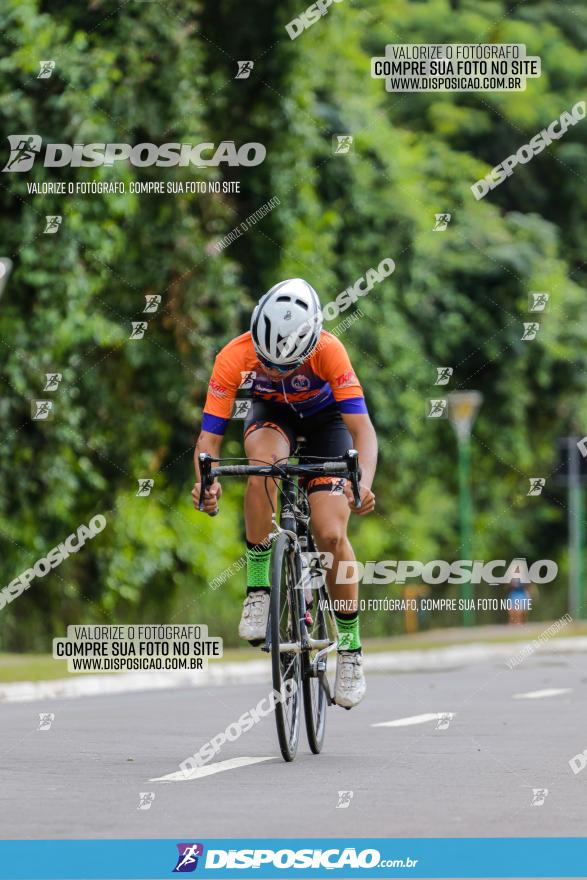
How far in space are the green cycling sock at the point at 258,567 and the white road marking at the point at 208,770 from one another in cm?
85

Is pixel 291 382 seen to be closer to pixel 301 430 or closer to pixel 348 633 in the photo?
pixel 301 430

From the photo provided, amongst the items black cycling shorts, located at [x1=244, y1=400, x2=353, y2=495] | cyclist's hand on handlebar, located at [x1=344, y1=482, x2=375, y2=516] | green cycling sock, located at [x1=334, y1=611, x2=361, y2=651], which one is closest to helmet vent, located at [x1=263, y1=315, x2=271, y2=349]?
black cycling shorts, located at [x1=244, y1=400, x2=353, y2=495]

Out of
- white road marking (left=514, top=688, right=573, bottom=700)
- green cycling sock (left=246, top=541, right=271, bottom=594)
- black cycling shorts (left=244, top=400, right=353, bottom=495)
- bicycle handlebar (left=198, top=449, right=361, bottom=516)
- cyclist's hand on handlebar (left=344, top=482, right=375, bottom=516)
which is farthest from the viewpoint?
white road marking (left=514, top=688, right=573, bottom=700)

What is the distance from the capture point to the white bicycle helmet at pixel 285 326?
955 centimetres

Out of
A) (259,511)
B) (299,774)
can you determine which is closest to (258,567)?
(259,511)

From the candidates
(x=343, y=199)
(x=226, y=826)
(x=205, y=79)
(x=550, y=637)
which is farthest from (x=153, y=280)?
(x=226, y=826)

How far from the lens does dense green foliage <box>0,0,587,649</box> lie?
75.6 ft

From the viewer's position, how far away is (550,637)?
29562 mm

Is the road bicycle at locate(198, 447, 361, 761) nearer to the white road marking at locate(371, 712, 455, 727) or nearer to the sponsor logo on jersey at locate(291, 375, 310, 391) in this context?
the sponsor logo on jersey at locate(291, 375, 310, 391)

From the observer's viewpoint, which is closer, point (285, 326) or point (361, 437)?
point (285, 326)

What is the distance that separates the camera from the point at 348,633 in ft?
34.0

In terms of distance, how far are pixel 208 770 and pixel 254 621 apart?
2.58 feet

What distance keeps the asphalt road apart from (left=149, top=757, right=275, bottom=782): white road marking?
0.06 m

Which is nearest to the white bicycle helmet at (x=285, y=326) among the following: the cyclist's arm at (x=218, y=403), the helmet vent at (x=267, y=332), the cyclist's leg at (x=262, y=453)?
the helmet vent at (x=267, y=332)
